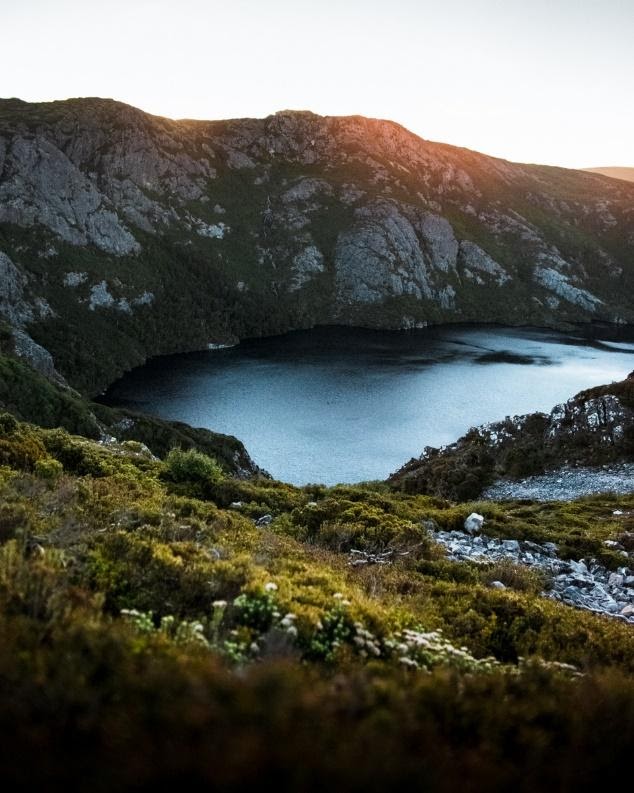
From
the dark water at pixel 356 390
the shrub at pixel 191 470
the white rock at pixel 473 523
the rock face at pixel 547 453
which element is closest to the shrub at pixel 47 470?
the shrub at pixel 191 470

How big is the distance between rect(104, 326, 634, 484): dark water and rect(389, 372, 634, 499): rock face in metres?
32.3

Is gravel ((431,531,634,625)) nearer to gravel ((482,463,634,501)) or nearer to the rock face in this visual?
gravel ((482,463,634,501))

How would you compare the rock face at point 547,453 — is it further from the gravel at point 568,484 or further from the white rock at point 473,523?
the white rock at point 473,523

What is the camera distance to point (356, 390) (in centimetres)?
10819

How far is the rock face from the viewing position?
105ft

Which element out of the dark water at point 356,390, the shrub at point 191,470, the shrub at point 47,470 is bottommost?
the dark water at point 356,390

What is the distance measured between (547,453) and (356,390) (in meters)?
73.7

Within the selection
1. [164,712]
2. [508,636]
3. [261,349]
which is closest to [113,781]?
[164,712]

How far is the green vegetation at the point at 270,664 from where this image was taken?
10.8 feet

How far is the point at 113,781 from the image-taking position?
3.08 metres

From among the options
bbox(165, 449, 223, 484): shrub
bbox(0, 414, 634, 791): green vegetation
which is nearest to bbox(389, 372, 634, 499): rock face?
bbox(165, 449, 223, 484): shrub

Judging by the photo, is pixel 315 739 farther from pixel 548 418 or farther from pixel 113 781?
pixel 548 418

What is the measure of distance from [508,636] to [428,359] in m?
132

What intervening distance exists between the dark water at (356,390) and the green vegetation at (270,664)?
192ft
